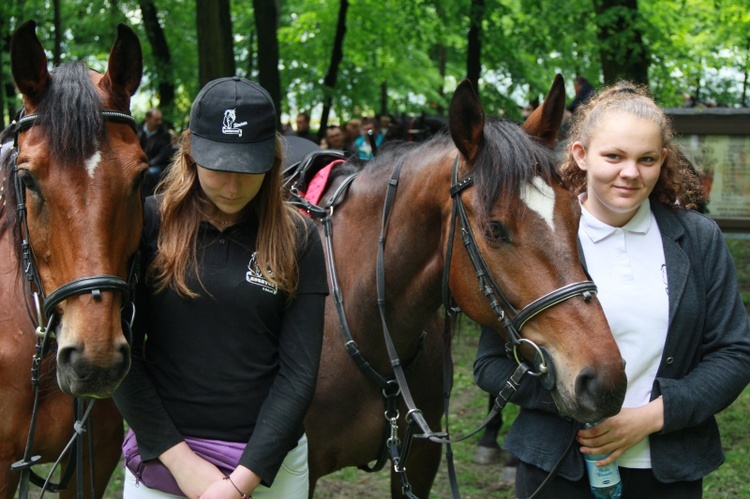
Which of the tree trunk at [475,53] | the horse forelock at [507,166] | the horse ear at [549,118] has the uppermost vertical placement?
the horse ear at [549,118]

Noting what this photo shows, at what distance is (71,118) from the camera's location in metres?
2.45

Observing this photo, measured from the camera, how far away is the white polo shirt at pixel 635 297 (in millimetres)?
2479

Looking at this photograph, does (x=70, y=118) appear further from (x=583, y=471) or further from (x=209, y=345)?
(x=583, y=471)

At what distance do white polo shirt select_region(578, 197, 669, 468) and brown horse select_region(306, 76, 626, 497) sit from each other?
12cm

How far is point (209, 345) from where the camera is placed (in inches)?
92.5

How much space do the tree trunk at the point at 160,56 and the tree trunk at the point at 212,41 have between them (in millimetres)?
6077

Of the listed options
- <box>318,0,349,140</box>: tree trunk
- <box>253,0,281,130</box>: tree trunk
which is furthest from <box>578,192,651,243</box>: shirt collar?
<box>318,0,349,140</box>: tree trunk

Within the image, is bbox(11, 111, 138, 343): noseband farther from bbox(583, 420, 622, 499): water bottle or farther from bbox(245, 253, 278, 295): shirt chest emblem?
bbox(583, 420, 622, 499): water bottle

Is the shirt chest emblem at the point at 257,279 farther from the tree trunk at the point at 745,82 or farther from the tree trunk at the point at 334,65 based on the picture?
the tree trunk at the point at 745,82

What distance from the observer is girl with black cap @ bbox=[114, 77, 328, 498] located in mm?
2285

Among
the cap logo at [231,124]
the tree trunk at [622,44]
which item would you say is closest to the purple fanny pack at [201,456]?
the cap logo at [231,124]

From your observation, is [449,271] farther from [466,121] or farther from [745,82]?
[745,82]

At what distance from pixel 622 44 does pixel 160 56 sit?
10024 mm

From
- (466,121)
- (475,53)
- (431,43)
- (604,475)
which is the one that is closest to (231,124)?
(466,121)
